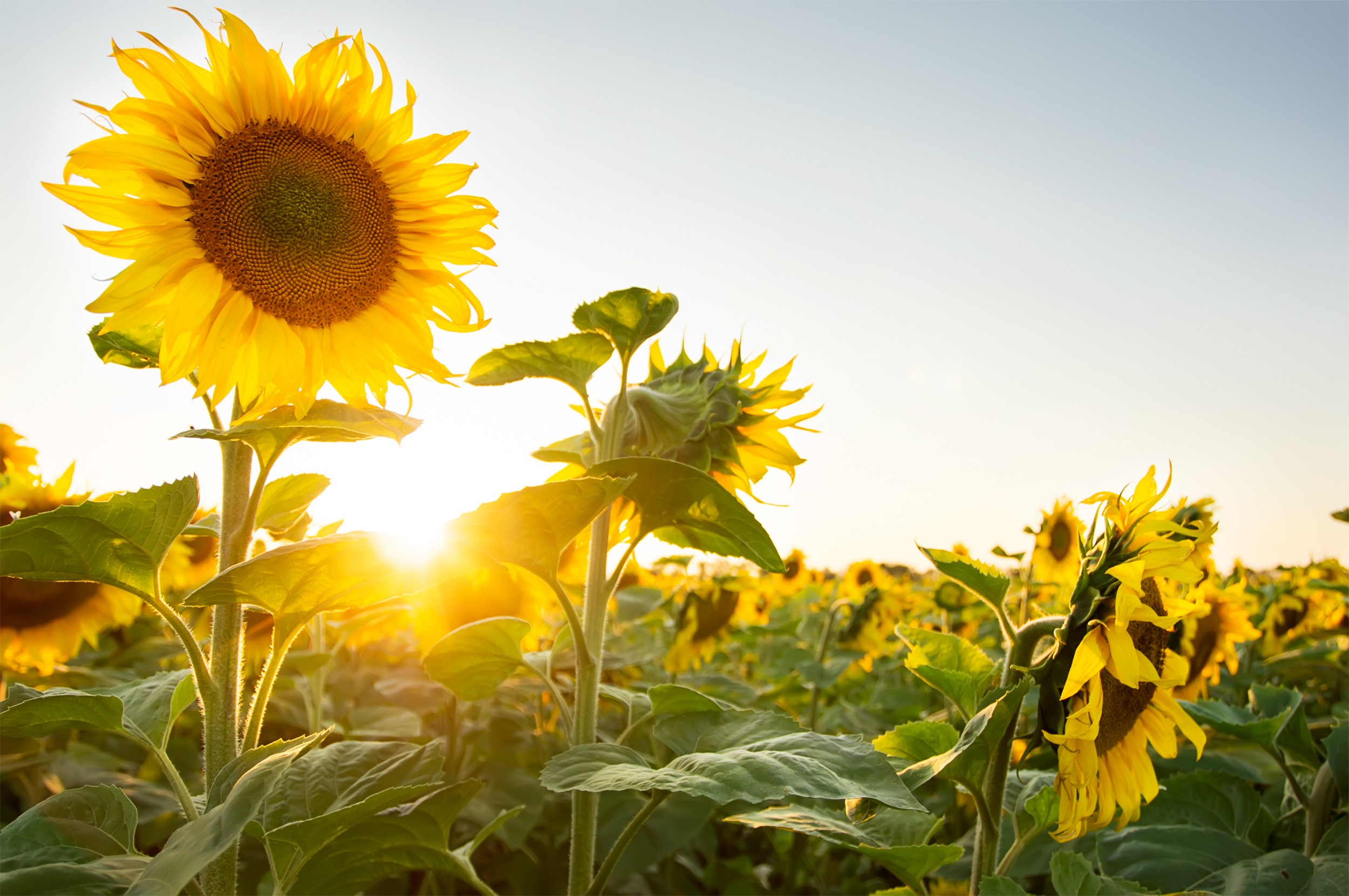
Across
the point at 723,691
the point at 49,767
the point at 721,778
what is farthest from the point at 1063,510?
the point at 49,767

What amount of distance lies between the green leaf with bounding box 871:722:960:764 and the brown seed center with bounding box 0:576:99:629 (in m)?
2.40

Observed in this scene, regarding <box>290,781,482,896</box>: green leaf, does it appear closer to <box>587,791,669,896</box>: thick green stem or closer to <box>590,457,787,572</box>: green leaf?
<box>587,791,669,896</box>: thick green stem

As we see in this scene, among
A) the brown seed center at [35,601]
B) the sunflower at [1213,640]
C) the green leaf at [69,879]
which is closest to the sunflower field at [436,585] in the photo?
the green leaf at [69,879]

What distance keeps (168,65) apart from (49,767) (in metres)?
2.35

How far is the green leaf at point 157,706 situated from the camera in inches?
49.3

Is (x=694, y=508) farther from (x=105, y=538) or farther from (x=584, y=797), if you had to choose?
(x=105, y=538)

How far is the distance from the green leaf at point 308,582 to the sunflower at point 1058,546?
11.7 feet

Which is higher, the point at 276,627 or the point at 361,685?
the point at 276,627

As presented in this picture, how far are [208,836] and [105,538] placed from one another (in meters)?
0.46

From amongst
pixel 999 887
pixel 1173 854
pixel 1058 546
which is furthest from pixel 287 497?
pixel 1058 546

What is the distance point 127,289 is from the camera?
125cm

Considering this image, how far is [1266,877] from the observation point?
62.1 inches

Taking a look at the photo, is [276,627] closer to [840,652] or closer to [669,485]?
[669,485]

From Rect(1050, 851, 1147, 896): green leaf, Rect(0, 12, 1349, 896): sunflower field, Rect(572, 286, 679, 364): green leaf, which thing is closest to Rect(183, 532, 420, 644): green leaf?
Rect(0, 12, 1349, 896): sunflower field
